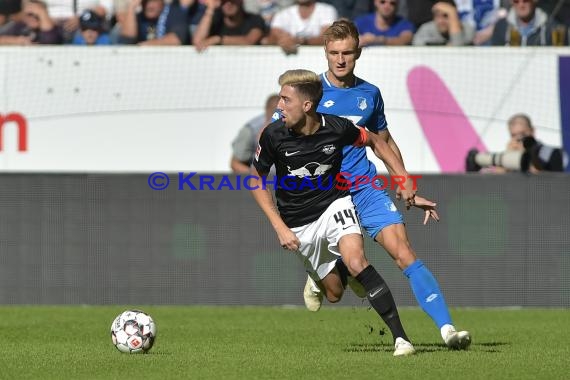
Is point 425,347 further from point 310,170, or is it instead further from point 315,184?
point 310,170

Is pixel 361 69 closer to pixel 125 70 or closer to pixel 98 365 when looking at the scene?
pixel 125 70

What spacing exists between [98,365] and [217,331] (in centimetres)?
318

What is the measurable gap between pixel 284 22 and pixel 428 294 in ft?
23.4

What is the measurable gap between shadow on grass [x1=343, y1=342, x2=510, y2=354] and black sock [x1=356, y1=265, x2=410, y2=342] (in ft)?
1.20

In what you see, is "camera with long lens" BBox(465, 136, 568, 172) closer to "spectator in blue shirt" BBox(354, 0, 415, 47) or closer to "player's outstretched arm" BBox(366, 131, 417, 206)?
"spectator in blue shirt" BBox(354, 0, 415, 47)

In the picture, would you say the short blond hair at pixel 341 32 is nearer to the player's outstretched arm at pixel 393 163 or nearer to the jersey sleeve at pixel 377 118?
the jersey sleeve at pixel 377 118

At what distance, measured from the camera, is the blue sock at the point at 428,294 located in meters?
8.66

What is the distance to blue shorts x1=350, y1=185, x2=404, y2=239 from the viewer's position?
8.88 metres

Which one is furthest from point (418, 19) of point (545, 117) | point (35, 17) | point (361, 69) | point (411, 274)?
point (411, 274)

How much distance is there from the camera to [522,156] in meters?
14.1

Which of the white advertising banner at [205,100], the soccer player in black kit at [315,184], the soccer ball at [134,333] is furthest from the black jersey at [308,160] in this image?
the white advertising banner at [205,100]

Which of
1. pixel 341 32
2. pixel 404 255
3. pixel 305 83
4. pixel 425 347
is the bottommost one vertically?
pixel 425 347

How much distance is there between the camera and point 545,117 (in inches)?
579

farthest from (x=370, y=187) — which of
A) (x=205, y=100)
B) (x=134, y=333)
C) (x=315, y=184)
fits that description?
(x=205, y=100)
